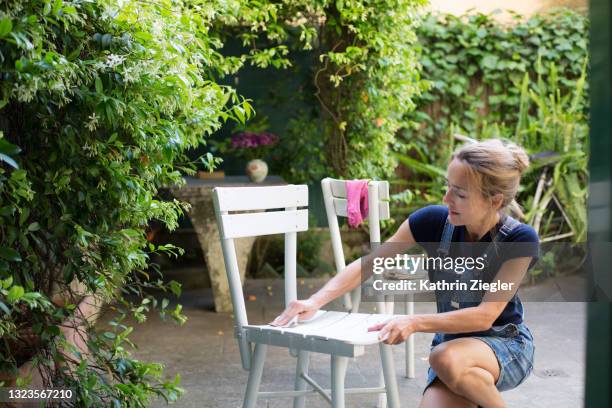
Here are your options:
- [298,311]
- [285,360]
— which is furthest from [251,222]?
[285,360]

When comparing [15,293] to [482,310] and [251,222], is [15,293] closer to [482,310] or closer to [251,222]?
[251,222]

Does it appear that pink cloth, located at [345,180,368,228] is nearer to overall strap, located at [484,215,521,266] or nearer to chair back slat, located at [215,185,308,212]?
chair back slat, located at [215,185,308,212]

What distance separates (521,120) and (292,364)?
11.4 feet

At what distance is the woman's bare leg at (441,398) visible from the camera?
83.7 inches

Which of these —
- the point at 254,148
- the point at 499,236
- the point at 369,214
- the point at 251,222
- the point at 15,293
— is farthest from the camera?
the point at 254,148

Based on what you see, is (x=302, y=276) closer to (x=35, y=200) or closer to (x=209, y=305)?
→ (x=209, y=305)

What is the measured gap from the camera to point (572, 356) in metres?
4.20

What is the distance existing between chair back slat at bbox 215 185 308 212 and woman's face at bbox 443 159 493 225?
0.79 metres

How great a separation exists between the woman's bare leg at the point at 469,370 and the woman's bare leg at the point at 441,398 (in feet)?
0.11

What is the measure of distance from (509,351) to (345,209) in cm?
136

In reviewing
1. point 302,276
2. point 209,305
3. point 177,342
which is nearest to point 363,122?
point 302,276

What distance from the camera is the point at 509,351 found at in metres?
2.17

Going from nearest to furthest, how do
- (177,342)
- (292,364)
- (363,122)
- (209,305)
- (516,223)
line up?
1. (516,223)
2. (292,364)
3. (177,342)
4. (209,305)
5. (363,122)

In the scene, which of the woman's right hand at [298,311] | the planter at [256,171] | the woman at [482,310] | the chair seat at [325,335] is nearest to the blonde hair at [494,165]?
the woman at [482,310]
